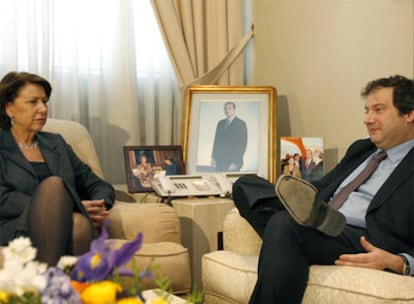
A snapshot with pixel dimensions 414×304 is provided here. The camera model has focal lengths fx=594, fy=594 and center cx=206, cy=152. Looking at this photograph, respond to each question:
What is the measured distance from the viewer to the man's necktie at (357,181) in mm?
2240

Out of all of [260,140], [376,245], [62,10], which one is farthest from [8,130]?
[376,245]

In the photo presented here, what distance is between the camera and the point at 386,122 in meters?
2.16

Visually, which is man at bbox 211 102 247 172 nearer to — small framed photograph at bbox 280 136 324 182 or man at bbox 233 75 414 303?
small framed photograph at bbox 280 136 324 182

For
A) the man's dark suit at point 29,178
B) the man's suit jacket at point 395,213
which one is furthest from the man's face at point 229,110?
the man's suit jacket at point 395,213

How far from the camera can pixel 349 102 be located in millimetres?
3006

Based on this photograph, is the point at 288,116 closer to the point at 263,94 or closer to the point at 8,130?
the point at 263,94

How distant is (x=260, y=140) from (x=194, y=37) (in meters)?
0.76

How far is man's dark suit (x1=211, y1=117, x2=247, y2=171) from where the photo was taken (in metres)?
3.20

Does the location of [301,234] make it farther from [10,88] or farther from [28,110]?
[10,88]

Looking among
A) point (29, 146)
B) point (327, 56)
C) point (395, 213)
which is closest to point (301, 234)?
point (395, 213)

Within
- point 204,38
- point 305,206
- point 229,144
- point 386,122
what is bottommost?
point 305,206

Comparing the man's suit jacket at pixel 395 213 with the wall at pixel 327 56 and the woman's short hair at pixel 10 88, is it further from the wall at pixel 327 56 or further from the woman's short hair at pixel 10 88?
the woman's short hair at pixel 10 88

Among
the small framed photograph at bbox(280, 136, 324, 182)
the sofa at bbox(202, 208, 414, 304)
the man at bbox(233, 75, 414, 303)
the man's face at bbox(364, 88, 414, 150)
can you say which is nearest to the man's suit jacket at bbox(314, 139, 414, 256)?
the man at bbox(233, 75, 414, 303)

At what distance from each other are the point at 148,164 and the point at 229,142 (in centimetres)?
46
